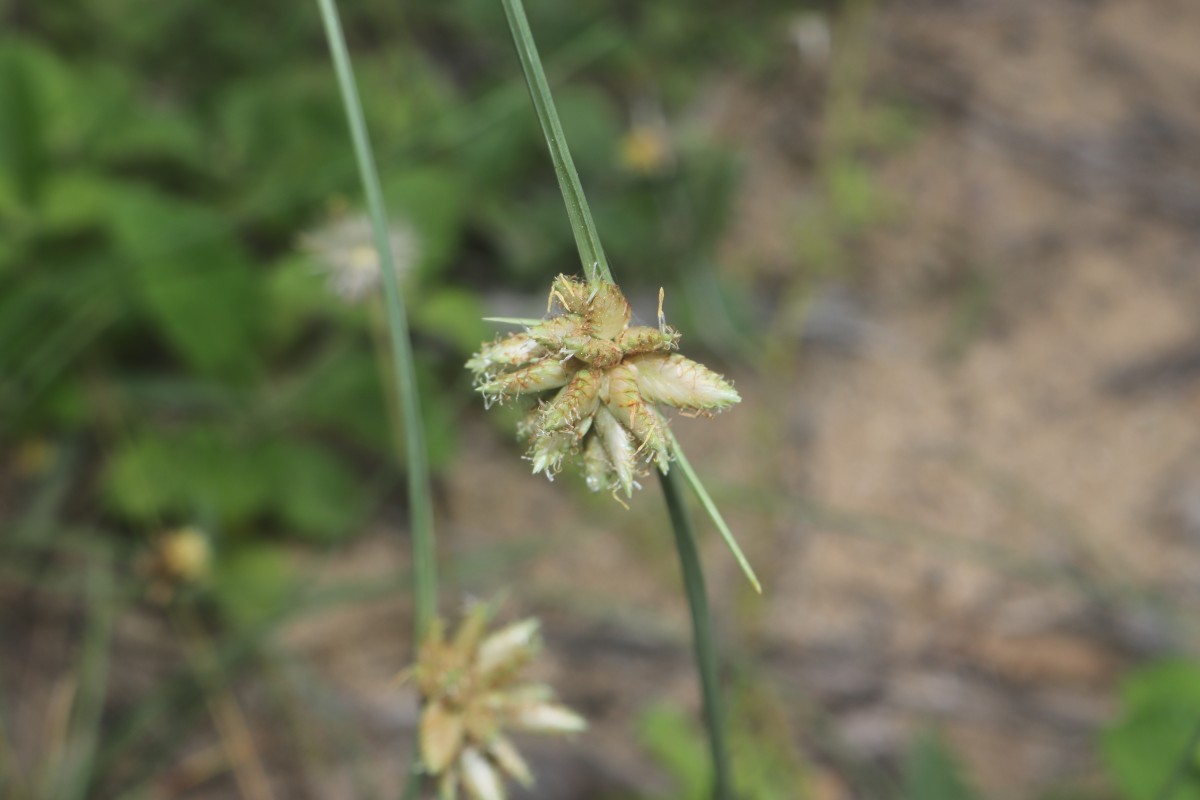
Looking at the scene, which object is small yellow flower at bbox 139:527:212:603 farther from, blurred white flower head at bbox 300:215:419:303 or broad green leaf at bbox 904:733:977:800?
broad green leaf at bbox 904:733:977:800

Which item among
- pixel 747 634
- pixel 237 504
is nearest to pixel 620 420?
pixel 747 634

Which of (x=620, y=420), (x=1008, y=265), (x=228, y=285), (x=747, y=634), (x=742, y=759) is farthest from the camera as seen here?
(x=1008, y=265)

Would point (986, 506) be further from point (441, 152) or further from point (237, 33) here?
point (237, 33)

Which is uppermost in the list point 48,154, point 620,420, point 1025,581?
point 48,154

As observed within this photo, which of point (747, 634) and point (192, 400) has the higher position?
point (192, 400)

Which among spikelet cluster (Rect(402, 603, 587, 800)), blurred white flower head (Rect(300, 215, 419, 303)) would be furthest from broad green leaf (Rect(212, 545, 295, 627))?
spikelet cluster (Rect(402, 603, 587, 800))

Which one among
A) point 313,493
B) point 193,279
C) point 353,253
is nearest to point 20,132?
point 193,279
